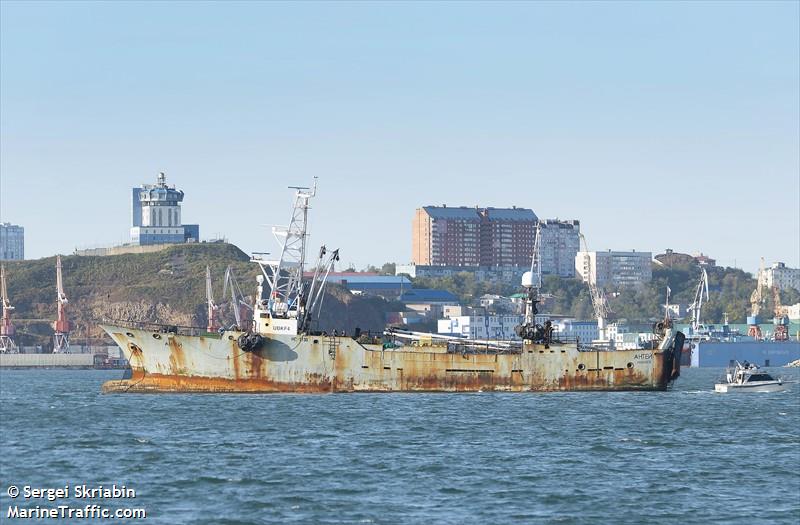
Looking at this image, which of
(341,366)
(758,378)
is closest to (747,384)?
(758,378)

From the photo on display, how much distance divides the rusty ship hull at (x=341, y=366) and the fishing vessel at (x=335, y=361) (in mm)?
64

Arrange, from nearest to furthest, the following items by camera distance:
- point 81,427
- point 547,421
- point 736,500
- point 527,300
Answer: point 736,500, point 81,427, point 547,421, point 527,300

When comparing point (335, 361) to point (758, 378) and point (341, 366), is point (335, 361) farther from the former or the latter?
point (758, 378)

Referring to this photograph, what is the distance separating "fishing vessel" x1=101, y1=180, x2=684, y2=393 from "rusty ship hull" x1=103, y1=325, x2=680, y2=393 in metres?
0.06

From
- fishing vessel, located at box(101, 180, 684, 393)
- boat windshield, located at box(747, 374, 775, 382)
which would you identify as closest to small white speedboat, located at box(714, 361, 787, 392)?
boat windshield, located at box(747, 374, 775, 382)

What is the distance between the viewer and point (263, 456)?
53.3 meters

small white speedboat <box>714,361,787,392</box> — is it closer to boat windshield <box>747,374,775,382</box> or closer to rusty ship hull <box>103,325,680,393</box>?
boat windshield <box>747,374,775,382</box>

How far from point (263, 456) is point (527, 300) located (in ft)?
145

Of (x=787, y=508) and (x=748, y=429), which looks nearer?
(x=787, y=508)

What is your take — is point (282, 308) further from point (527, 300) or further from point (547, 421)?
point (547, 421)

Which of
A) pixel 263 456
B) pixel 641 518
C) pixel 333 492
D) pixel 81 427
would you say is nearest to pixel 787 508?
pixel 641 518

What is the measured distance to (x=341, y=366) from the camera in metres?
87.3

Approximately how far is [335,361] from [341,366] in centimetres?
51

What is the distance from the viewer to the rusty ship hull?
8650cm
